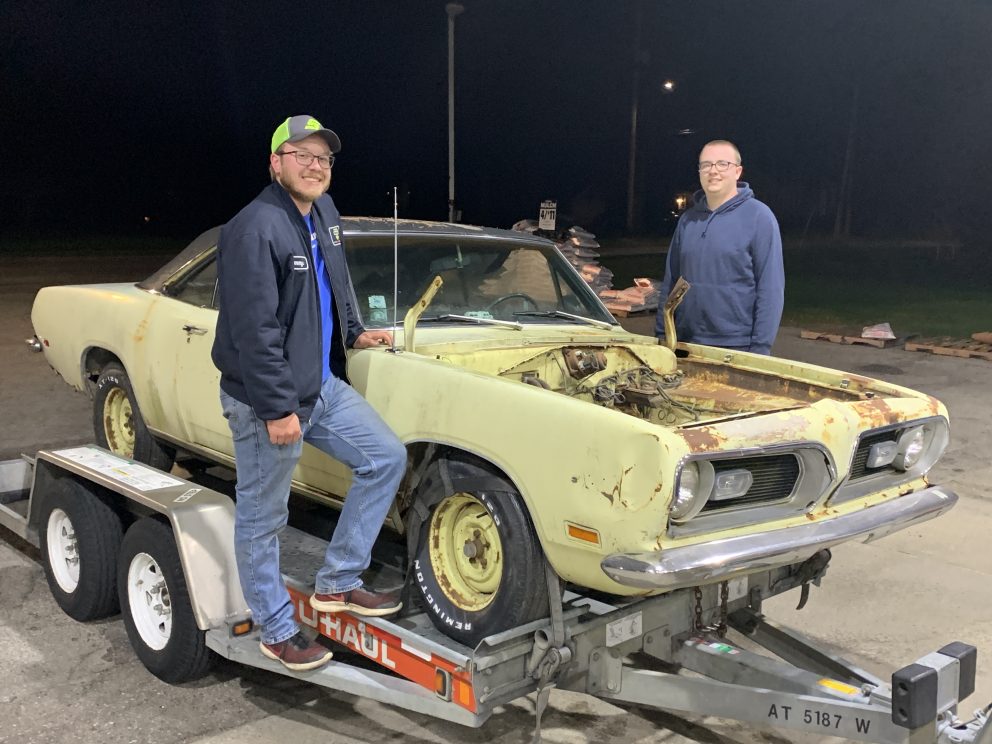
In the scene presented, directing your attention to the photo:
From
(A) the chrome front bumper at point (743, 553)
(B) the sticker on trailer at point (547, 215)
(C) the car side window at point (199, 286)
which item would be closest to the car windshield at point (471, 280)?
(C) the car side window at point (199, 286)

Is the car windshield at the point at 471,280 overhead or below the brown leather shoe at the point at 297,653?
overhead

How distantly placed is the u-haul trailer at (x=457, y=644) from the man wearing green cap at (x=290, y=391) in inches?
7.0

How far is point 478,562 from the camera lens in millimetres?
3146

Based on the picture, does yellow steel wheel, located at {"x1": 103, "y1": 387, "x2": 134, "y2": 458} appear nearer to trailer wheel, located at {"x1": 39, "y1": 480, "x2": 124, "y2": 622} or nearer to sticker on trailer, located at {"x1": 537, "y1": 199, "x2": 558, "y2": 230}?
trailer wheel, located at {"x1": 39, "y1": 480, "x2": 124, "y2": 622}

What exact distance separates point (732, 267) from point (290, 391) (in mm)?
2754

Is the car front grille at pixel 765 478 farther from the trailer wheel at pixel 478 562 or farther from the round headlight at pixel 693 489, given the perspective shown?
the trailer wheel at pixel 478 562

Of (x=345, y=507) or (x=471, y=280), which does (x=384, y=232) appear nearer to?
(x=471, y=280)

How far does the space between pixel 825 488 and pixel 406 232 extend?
2284 mm

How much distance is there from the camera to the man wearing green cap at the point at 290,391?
2885mm

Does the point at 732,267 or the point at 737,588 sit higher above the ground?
the point at 732,267

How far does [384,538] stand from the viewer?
4199mm

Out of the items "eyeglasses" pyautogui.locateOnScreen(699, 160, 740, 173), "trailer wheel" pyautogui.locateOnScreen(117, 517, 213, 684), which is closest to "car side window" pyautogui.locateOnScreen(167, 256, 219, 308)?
"trailer wheel" pyautogui.locateOnScreen(117, 517, 213, 684)

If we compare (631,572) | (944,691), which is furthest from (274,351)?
(944,691)

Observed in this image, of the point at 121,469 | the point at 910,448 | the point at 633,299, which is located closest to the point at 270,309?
the point at 121,469
